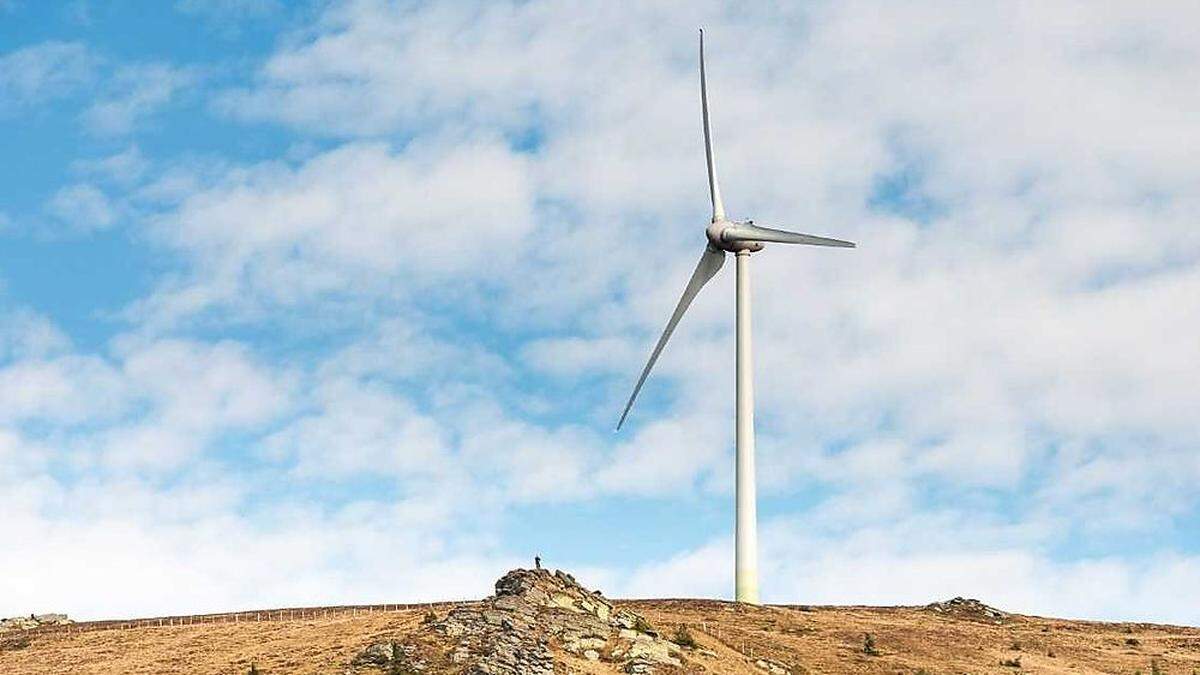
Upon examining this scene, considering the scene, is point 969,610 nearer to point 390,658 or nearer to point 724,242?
point 724,242

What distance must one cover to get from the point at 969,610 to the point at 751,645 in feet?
103

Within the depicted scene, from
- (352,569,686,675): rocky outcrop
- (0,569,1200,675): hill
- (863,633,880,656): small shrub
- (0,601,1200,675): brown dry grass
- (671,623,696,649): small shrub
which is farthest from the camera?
(863,633,880,656): small shrub

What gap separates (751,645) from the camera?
8469cm

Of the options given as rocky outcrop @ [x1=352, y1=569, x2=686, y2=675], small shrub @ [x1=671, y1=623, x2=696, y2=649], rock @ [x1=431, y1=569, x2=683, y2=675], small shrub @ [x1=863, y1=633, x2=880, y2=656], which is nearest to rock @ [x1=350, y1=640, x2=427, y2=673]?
rocky outcrop @ [x1=352, y1=569, x2=686, y2=675]

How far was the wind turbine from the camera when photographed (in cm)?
9550

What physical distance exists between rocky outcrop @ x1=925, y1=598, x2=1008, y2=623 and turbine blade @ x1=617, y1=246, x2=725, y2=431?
30.1 meters

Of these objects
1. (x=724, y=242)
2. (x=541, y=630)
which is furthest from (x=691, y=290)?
(x=541, y=630)

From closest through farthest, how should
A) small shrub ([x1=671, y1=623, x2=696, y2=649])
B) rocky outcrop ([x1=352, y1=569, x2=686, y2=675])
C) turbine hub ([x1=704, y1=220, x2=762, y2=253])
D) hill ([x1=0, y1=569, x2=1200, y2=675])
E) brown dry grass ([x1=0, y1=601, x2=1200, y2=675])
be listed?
rocky outcrop ([x1=352, y1=569, x2=686, y2=675]), hill ([x1=0, y1=569, x2=1200, y2=675]), small shrub ([x1=671, y1=623, x2=696, y2=649]), brown dry grass ([x1=0, y1=601, x2=1200, y2=675]), turbine hub ([x1=704, y1=220, x2=762, y2=253])

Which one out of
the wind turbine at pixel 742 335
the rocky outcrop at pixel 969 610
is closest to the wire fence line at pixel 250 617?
the wind turbine at pixel 742 335

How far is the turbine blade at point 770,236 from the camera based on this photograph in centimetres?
10044

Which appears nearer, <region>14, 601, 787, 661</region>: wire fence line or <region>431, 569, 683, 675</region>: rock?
<region>431, 569, 683, 675</region>: rock

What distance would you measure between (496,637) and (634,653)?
775 cm

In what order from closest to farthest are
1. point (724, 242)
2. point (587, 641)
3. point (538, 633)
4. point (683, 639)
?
point (538, 633)
point (587, 641)
point (683, 639)
point (724, 242)

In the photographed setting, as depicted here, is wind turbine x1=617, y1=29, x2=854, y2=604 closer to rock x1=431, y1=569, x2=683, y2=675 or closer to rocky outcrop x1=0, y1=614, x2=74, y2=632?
rock x1=431, y1=569, x2=683, y2=675
